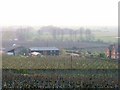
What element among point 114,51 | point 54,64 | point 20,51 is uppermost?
point 114,51

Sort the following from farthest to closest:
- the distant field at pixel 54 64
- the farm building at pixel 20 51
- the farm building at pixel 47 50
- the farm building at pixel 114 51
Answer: the farm building at pixel 47 50, the farm building at pixel 20 51, the distant field at pixel 54 64, the farm building at pixel 114 51

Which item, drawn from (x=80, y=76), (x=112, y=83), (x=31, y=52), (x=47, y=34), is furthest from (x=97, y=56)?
(x=112, y=83)

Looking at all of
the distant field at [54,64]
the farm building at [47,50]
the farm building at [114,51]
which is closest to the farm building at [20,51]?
the farm building at [47,50]

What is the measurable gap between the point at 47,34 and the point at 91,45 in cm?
277

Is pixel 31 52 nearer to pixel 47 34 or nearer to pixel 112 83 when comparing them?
pixel 47 34

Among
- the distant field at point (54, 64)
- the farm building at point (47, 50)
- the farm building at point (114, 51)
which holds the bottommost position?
the distant field at point (54, 64)

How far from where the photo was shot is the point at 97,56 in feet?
21.7

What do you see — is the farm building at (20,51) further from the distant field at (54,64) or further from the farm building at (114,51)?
the farm building at (114,51)

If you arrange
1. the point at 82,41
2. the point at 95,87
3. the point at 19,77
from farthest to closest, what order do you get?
1. the point at 82,41
2. the point at 19,77
3. the point at 95,87

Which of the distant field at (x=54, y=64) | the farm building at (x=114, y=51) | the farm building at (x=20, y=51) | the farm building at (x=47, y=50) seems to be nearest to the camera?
the farm building at (x=114, y=51)

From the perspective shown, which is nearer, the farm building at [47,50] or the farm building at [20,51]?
the farm building at [20,51]

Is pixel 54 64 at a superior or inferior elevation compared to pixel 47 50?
inferior

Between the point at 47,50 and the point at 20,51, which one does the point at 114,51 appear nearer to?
the point at 47,50

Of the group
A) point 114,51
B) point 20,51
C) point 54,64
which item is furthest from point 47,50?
point 114,51
